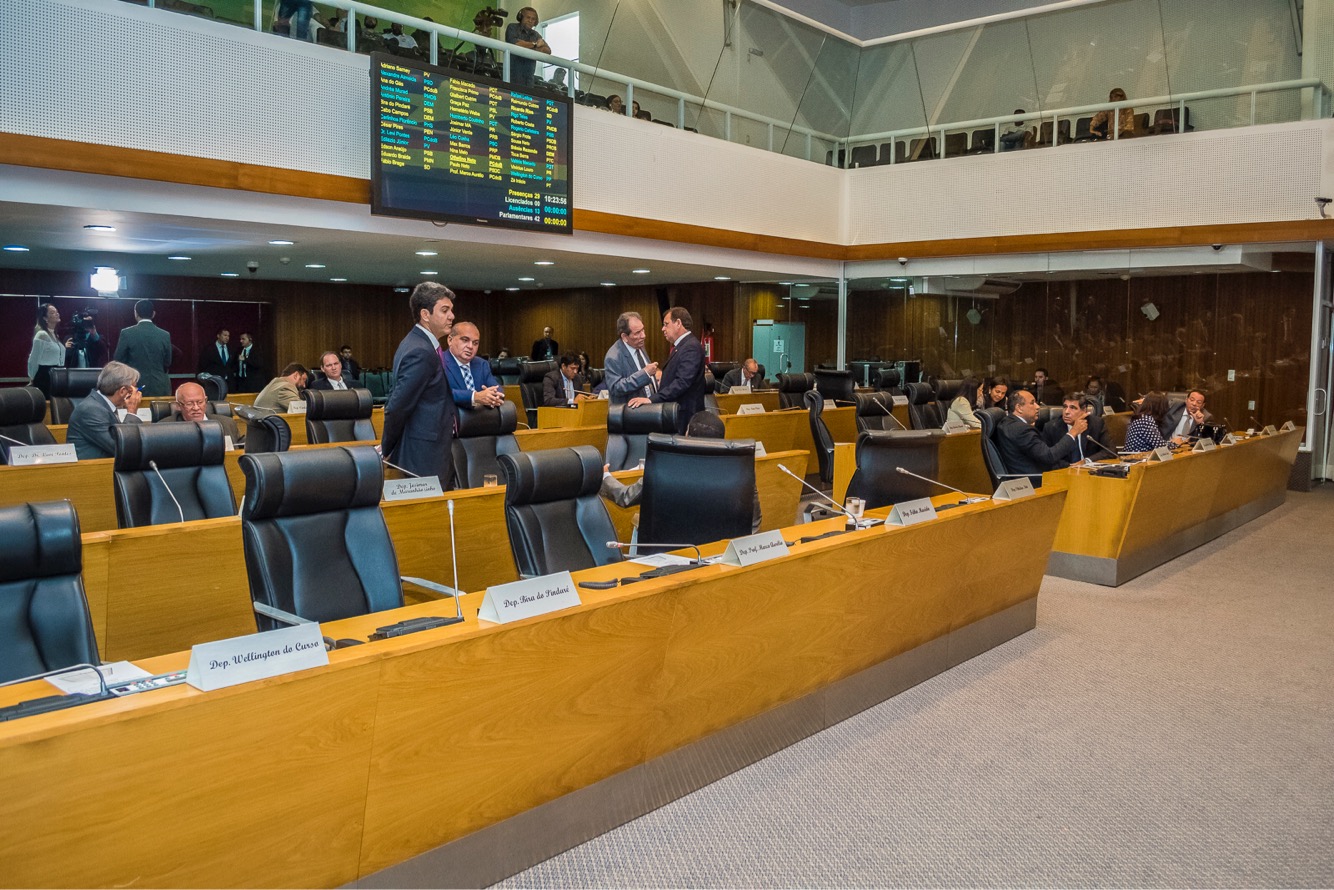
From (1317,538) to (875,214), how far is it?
7.15 meters

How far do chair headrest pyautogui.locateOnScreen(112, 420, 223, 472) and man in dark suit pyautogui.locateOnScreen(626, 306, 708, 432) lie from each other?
2.35 m

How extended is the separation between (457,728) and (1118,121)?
1182 cm

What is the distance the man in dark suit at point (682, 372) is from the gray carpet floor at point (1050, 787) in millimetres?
2313

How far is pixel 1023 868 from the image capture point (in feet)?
9.44

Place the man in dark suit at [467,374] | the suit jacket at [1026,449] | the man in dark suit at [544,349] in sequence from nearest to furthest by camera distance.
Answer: the man in dark suit at [467,374], the suit jacket at [1026,449], the man in dark suit at [544,349]

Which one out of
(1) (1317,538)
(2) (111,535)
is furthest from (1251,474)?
(2) (111,535)

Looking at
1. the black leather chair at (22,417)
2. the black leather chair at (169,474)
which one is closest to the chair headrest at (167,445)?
the black leather chair at (169,474)

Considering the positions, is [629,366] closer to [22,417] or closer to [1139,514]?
[1139,514]

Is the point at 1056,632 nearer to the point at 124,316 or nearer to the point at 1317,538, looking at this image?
the point at 1317,538

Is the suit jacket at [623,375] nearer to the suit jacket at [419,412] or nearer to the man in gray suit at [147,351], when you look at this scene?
the suit jacket at [419,412]

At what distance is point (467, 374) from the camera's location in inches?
220

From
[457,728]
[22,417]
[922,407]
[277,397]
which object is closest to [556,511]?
[457,728]

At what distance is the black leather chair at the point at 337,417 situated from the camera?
7152 mm

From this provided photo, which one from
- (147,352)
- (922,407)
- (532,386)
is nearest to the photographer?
(147,352)
